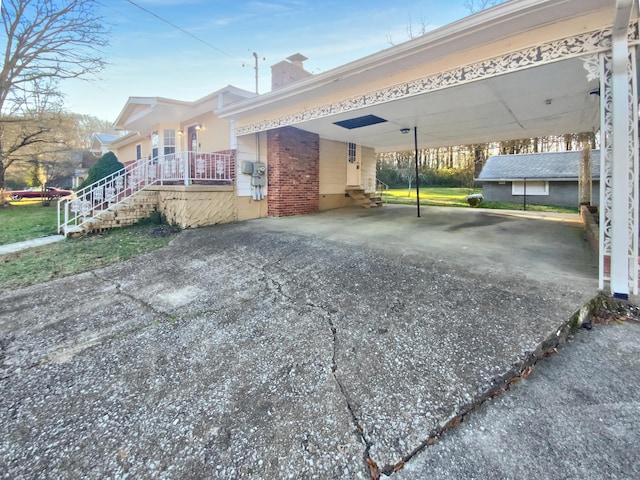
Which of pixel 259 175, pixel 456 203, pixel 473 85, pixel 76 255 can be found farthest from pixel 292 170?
pixel 456 203

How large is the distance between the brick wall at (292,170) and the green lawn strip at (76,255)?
3.24m

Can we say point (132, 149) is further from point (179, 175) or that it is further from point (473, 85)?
point (473, 85)

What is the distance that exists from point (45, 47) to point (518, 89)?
1944cm

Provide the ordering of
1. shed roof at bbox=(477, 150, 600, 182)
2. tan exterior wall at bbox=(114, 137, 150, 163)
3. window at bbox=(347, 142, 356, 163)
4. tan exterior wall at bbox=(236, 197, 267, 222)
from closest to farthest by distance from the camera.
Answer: tan exterior wall at bbox=(236, 197, 267, 222)
window at bbox=(347, 142, 356, 163)
tan exterior wall at bbox=(114, 137, 150, 163)
shed roof at bbox=(477, 150, 600, 182)

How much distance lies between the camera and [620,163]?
3.29 m

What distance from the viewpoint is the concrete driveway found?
1734 mm

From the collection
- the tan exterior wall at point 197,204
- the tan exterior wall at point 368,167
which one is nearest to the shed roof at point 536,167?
the tan exterior wall at point 368,167

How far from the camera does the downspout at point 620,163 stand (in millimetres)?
3273

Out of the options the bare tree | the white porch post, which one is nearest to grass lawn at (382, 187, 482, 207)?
the white porch post

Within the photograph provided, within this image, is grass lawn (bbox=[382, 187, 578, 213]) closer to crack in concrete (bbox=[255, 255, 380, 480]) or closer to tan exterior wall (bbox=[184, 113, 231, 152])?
tan exterior wall (bbox=[184, 113, 231, 152])

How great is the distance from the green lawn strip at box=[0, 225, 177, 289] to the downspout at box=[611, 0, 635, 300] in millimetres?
7135

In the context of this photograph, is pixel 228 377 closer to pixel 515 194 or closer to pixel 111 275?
pixel 111 275

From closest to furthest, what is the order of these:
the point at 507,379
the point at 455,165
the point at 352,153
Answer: the point at 507,379
the point at 352,153
the point at 455,165

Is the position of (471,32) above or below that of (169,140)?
below
